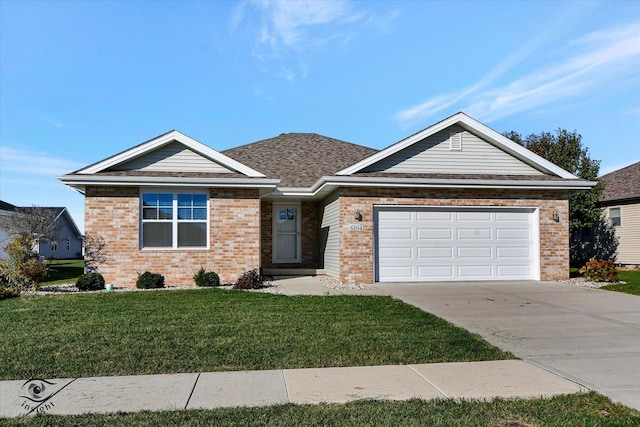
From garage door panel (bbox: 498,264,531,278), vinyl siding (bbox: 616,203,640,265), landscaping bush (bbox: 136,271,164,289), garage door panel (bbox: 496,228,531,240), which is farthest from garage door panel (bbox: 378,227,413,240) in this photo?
vinyl siding (bbox: 616,203,640,265)

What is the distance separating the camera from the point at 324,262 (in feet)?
57.4

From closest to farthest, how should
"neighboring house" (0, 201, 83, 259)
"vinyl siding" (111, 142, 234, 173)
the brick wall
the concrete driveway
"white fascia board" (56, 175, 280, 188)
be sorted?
the concrete driveway < "white fascia board" (56, 175, 280, 188) < "vinyl siding" (111, 142, 234, 173) < the brick wall < "neighboring house" (0, 201, 83, 259)

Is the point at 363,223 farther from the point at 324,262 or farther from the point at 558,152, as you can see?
the point at 558,152

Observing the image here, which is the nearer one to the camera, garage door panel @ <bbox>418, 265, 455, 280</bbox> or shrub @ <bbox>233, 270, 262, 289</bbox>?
shrub @ <bbox>233, 270, 262, 289</bbox>

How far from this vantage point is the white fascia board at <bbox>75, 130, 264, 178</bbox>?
1398 centimetres

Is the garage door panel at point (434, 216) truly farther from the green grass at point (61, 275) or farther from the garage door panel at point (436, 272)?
the green grass at point (61, 275)

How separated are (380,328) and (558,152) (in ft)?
63.4

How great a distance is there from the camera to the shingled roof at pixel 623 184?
22.5 m

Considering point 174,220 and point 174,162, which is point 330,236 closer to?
point 174,220

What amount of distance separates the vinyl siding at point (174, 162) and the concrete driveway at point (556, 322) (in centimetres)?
653

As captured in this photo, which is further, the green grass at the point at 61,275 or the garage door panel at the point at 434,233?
the green grass at the point at 61,275

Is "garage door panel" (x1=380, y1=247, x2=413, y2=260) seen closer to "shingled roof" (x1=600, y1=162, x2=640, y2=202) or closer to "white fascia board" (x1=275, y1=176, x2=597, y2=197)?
"white fascia board" (x1=275, y1=176, x2=597, y2=197)

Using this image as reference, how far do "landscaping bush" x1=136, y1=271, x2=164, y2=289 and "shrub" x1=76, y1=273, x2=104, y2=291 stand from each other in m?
1.02

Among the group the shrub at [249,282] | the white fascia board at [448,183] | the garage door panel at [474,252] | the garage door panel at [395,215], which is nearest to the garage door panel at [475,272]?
the garage door panel at [474,252]
